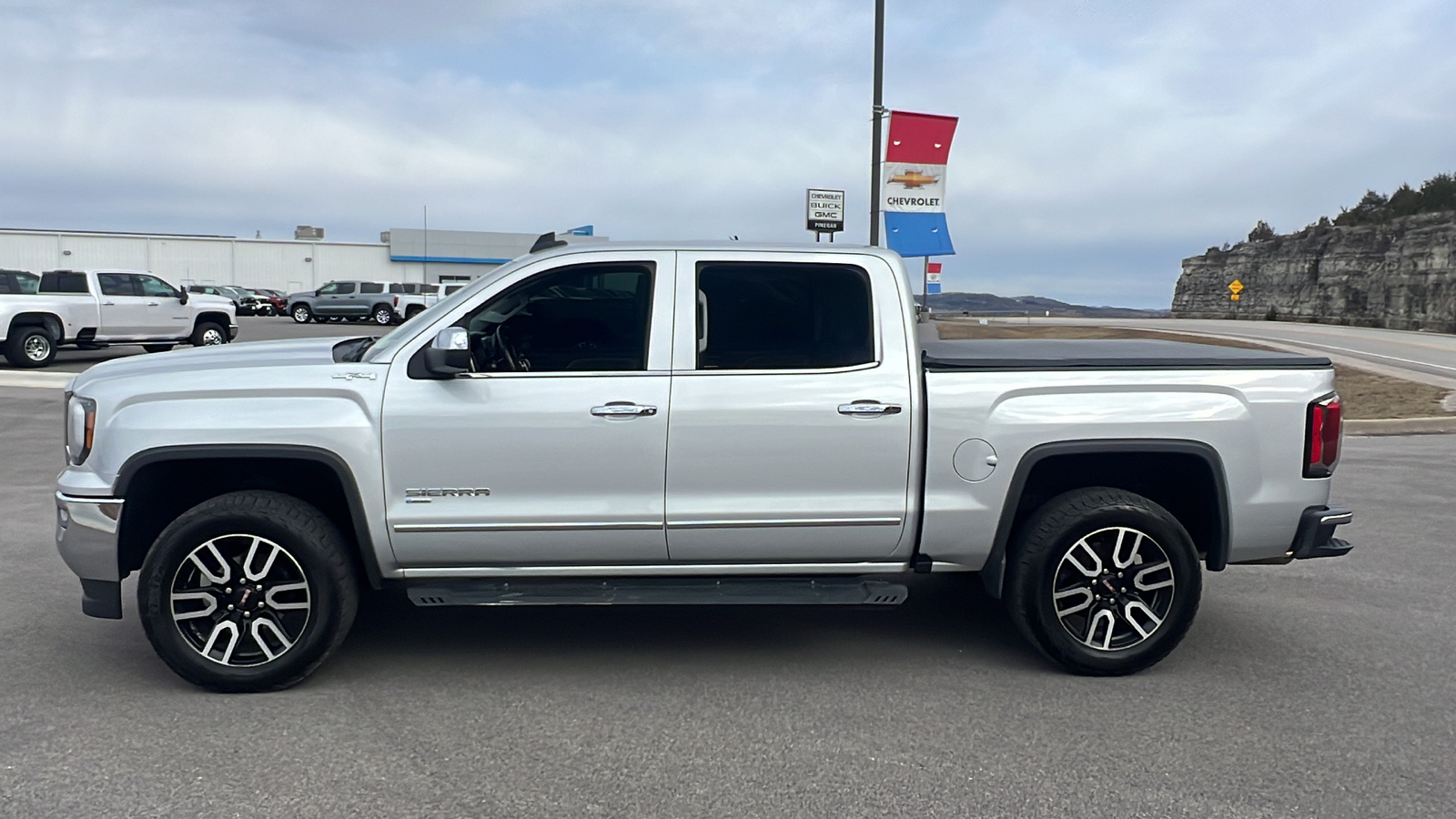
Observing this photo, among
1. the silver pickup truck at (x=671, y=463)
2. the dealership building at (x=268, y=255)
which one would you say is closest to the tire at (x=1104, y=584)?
the silver pickup truck at (x=671, y=463)

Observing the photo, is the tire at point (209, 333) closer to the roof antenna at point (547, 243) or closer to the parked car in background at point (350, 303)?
the parked car in background at point (350, 303)

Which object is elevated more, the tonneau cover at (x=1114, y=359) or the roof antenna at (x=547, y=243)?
the roof antenna at (x=547, y=243)

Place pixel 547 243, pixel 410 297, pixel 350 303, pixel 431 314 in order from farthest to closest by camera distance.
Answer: pixel 350 303
pixel 410 297
pixel 547 243
pixel 431 314

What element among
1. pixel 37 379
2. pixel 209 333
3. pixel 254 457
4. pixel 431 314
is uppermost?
pixel 431 314

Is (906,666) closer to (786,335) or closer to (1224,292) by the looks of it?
(786,335)

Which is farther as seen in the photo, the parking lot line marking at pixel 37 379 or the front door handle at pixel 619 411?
the parking lot line marking at pixel 37 379

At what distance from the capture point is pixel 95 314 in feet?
69.5

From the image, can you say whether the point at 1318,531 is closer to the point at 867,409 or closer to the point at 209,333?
the point at 867,409

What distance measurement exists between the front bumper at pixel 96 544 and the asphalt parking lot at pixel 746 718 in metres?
0.38

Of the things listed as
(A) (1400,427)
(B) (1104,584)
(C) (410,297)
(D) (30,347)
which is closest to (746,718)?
(B) (1104,584)

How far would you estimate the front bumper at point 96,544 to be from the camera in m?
4.46

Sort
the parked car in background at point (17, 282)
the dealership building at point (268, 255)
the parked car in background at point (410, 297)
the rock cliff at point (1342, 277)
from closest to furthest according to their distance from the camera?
the parked car in background at point (17, 282) → the parked car in background at point (410, 297) → the rock cliff at point (1342, 277) → the dealership building at point (268, 255)

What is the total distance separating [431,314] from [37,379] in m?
16.1

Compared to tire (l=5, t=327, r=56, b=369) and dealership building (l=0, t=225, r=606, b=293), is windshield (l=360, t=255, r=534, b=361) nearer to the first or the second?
tire (l=5, t=327, r=56, b=369)
